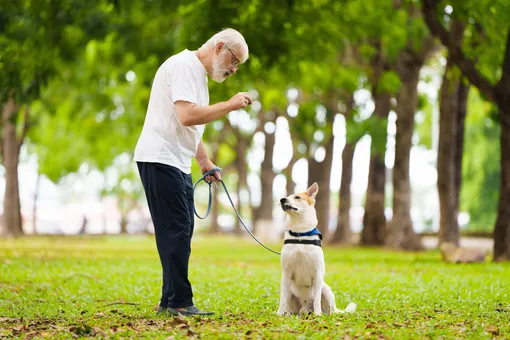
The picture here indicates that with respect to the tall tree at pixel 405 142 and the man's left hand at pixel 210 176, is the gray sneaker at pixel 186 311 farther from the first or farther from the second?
the tall tree at pixel 405 142

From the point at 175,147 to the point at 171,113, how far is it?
31 cm

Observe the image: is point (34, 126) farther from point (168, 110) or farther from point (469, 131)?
point (168, 110)

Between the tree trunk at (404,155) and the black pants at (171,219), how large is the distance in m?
19.4

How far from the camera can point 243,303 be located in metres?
9.60

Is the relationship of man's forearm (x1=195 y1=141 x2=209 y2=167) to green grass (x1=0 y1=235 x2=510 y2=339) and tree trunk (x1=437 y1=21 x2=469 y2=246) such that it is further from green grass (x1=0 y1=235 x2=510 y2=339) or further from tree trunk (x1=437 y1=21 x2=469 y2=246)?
tree trunk (x1=437 y1=21 x2=469 y2=246)

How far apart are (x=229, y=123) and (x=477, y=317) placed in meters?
33.6

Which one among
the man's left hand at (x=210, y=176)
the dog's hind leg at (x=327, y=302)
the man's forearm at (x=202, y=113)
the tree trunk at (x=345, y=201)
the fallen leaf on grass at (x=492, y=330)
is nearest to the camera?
the fallen leaf on grass at (x=492, y=330)

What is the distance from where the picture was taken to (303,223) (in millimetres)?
7680

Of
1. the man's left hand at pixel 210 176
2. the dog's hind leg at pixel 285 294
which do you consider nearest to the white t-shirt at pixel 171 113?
the man's left hand at pixel 210 176

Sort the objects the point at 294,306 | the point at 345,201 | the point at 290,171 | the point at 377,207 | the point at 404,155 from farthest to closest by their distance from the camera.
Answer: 1. the point at 290,171
2. the point at 345,201
3. the point at 377,207
4. the point at 404,155
5. the point at 294,306

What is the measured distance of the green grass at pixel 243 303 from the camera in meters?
6.84

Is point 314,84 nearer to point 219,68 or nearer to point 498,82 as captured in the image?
point 498,82

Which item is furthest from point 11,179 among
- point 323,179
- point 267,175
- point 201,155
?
point 201,155

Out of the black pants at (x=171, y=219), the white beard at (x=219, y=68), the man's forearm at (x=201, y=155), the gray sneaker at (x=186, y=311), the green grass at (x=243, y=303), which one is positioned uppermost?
the white beard at (x=219, y=68)
